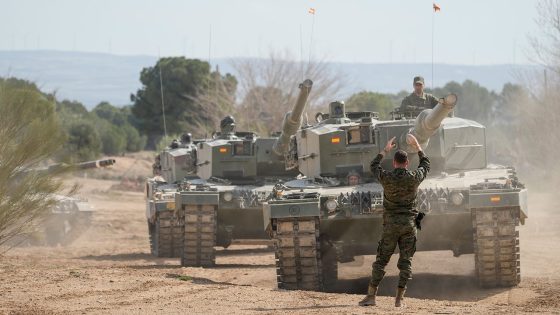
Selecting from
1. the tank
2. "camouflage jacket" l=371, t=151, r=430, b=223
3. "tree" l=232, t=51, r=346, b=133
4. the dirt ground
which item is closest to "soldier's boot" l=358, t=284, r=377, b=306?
the dirt ground

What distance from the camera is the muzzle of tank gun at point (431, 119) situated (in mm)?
15469

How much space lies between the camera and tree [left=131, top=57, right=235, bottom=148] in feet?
215

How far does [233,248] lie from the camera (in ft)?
94.9

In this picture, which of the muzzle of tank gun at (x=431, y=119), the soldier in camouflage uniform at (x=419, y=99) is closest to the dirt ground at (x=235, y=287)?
the muzzle of tank gun at (x=431, y=119)

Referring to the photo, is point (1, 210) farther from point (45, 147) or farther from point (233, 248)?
point (233, 248)

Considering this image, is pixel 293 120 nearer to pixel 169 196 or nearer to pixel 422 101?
pixel 422 101

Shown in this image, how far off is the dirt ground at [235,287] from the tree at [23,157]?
87 cm

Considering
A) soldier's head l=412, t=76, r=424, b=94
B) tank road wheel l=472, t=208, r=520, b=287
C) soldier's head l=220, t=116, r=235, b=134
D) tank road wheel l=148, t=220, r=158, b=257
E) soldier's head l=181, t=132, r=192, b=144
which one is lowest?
tank road wheel l=148, t=220, r=158, b=257

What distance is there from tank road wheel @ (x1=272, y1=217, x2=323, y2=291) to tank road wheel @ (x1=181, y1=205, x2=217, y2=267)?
13.8 feet

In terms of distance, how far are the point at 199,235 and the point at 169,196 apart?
3.06 meters

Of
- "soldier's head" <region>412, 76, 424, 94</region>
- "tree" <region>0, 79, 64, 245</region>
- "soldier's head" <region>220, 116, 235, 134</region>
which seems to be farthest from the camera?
"soldier's head" <region>220, 116, 235, 134</region>

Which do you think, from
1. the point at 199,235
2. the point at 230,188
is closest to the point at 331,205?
the point at 230,188

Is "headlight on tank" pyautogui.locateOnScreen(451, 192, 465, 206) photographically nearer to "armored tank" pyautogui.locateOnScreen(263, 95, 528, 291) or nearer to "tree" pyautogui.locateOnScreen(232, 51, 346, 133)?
"armored tank" pyautogui.locateOnScreen(263, 95, 528, 291)

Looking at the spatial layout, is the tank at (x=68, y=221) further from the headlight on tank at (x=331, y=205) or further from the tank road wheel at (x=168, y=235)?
the headlight on tank at (x=331, y=205)
